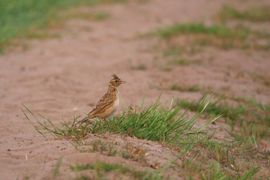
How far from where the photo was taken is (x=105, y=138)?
7.64 m

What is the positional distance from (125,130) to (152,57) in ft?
20.7

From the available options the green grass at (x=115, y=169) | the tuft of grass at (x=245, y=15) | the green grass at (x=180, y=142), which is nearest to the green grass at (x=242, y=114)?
the green grass at (x=180, y=142)

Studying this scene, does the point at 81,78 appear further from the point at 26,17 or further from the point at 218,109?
the point at 26,17

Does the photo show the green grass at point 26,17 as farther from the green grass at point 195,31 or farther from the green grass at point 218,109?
the green grass at point 218,109

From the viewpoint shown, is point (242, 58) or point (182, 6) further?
point (182, 6)

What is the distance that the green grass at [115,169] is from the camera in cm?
665

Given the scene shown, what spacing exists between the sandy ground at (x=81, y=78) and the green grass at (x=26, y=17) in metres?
0.36

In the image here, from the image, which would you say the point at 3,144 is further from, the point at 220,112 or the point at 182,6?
the point at 182,6

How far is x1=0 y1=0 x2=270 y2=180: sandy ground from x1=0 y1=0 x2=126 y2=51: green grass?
363 mm

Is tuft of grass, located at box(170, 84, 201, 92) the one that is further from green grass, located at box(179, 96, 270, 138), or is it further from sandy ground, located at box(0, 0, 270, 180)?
green grass, located at box(179, 96, 270, 138)

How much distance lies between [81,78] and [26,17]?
436 centimetres

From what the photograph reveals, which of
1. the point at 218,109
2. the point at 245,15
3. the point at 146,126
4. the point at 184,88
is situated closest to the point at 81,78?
the point at 184,88

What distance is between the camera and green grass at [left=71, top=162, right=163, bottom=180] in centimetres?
665

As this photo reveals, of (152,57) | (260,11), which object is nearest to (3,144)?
(152,57)
